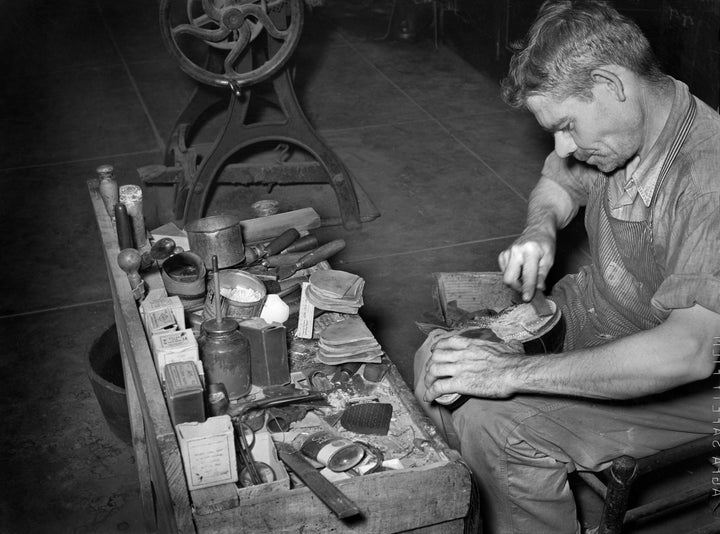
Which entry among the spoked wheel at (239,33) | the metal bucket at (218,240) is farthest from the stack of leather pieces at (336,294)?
the spoked wheel at (239,33)

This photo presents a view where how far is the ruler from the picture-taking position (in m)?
2.28

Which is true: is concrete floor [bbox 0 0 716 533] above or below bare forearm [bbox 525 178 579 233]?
below

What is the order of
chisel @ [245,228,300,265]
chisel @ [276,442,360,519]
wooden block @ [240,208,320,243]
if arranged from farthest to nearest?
1. wooden block @ [240,208,320,243]
2. chisel @ [245,228,300,265]
3. chisel @ [276,442,360,519]

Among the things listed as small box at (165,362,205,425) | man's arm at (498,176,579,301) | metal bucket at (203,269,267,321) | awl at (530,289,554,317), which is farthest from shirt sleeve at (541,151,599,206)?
small box at (165,362,205,425)

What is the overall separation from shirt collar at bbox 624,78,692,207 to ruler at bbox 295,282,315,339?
0.90 meters

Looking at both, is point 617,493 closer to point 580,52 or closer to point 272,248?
point 580,52

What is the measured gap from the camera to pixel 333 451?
1828 mm

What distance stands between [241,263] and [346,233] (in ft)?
6.02

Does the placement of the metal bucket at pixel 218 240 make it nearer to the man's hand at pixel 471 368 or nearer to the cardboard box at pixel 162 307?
the cardboard box at pixel 162 307

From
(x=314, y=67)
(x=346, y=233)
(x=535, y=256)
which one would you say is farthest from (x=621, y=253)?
(x=314, y=67)

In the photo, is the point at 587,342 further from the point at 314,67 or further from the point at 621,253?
the point at 314,67

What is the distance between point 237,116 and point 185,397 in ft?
8.55

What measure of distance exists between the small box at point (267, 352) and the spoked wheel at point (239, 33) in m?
2.01

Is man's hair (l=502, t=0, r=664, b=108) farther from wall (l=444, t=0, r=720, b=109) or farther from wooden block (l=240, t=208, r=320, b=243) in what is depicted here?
wall (l=444, t=0, r=720, b=109)
